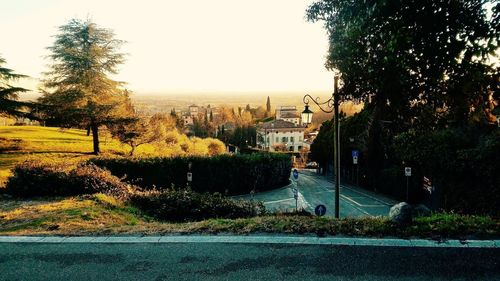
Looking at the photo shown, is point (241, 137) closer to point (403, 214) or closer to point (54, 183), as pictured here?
point (54, 183)

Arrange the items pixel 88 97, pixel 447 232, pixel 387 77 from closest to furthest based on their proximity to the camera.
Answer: pixel 447 232 → pixel 387 77 → pixel 88 97

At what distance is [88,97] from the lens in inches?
1150

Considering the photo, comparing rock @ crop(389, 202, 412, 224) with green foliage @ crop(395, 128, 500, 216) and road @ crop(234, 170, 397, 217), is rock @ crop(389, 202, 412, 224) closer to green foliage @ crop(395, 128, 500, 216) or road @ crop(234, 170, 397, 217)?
green foliage @ crop(395, 128, 500, 216)

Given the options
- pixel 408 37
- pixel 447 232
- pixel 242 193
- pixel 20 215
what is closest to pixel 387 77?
pixel 408 37

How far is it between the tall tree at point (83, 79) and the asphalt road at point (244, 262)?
2437cm

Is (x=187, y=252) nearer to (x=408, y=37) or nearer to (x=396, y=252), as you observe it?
(x=396, y=252)

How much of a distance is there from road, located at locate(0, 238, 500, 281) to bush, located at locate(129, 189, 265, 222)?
6.19m

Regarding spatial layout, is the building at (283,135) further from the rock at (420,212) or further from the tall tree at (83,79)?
the rock at (420,212)

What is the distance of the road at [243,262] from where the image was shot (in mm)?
5133

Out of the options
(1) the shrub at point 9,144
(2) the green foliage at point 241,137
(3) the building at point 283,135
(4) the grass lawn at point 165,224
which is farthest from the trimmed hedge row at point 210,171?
(3) the building at point 283,135

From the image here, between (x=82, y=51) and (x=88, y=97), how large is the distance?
363 cm

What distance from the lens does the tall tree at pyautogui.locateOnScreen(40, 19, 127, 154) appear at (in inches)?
1121

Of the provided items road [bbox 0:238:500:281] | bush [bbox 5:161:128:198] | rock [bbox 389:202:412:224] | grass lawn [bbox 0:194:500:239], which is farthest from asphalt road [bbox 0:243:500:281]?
bush [bbox 5:161:128:198]

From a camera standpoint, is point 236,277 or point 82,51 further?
point 82,51
